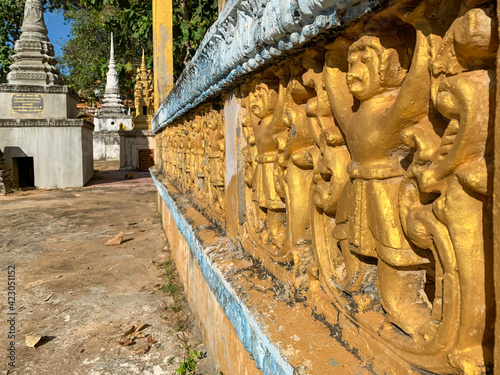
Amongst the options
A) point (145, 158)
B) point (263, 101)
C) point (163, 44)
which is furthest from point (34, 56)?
point (263, 101)

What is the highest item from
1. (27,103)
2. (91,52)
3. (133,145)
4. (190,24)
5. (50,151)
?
(91,52)

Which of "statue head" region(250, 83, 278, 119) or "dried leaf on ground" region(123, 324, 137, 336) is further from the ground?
"statue head" region(250, 83, 278, 119)

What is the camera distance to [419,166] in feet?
2.65

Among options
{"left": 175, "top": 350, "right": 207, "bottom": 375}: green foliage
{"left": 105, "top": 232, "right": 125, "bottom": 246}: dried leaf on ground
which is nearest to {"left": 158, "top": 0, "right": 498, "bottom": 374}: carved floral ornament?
{"left": 175, "top": 350, "right": 207, "bottom": 375}: green foliage

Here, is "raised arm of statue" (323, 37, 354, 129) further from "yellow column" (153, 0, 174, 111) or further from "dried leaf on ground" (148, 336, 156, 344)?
"yellow column" (153, 0, 174, 111)

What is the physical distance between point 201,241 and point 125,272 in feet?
6.40

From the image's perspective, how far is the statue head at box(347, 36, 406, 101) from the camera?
35.0 inches

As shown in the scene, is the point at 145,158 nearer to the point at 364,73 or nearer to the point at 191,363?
the point at 191,363

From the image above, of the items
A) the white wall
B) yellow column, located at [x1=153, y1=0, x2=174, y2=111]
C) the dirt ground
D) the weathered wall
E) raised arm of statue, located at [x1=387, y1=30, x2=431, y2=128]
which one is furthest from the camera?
→ the weathered wall

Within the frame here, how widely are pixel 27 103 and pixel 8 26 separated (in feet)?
55.8

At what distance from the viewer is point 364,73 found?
927 millimetres

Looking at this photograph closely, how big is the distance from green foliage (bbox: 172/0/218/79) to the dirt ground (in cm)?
667

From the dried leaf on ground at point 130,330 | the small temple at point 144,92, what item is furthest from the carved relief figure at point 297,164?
the small temple at point 144,92

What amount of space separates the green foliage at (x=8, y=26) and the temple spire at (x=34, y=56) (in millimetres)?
12601
